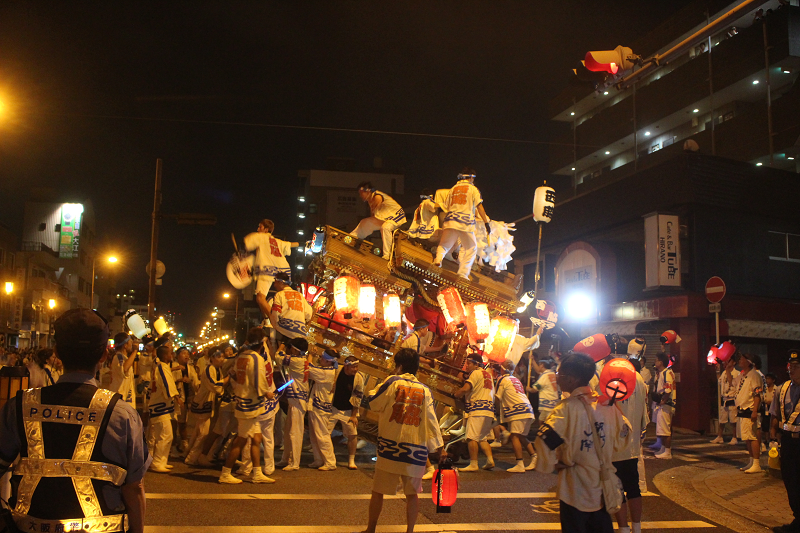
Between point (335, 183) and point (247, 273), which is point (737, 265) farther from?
point (335, 183)

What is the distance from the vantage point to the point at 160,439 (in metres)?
9.46

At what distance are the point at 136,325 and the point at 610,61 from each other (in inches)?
375

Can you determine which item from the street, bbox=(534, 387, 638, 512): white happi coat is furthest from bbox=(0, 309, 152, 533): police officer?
the street

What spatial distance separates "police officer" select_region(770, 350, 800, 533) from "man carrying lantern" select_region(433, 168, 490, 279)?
213 inches

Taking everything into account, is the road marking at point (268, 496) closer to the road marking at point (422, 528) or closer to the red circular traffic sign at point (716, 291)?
the road marking at point (422, 528)

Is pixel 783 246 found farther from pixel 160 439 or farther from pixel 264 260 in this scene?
pixel 160 439

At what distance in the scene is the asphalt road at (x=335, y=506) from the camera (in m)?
6.66

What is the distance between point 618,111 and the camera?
34156 millimetres

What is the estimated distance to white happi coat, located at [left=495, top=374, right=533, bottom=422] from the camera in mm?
10750

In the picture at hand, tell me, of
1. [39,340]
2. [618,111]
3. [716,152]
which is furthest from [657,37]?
[39,340]

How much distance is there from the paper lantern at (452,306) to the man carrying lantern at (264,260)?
9.63 feet

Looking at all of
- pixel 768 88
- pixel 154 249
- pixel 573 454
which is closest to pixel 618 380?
pixel 573 454

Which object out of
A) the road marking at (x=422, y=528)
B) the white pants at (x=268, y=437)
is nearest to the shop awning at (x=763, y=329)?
the road marking at (x=422, y=528)

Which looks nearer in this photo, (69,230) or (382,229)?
(382,229)
